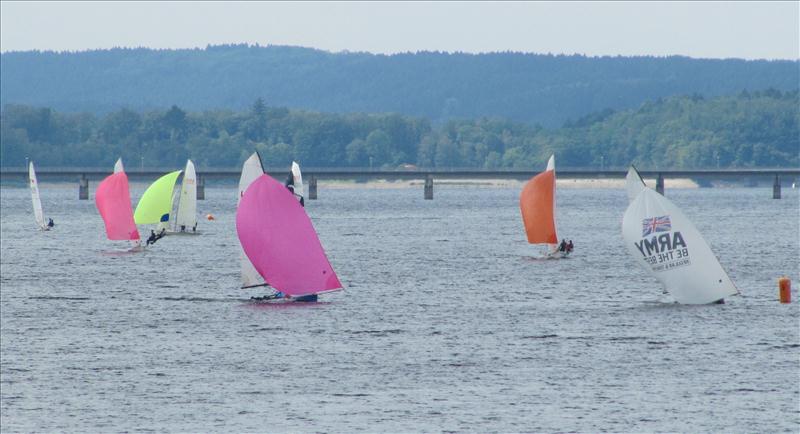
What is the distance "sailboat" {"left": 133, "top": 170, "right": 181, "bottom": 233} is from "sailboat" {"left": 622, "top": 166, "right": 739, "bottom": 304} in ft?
155

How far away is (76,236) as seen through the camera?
112 metres

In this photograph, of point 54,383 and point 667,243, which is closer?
point 54,383

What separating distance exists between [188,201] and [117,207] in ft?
65.9

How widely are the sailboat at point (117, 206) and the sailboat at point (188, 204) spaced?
43.8 feet

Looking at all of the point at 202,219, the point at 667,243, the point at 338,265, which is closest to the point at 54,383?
the point at 667,243

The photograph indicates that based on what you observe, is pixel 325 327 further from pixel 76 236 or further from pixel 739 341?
pixel 76 236

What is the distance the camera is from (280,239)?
53156 mm

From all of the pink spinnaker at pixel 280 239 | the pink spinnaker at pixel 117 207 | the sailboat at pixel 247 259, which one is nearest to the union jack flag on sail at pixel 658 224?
the pink spinnaker at pixel 280 239

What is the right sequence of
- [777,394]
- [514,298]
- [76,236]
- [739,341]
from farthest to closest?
[76,236] < [514,298] < [739,341] < [777,394]

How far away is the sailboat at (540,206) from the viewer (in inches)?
2972

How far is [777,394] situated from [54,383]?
17.0 metres

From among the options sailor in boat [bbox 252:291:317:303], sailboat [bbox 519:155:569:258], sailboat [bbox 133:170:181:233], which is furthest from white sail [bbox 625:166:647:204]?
sailboat [bbox 133:170:181:233]

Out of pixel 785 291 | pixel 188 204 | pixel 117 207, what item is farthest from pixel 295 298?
pixel 188 204

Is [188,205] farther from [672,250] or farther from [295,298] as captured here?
[672,250]
